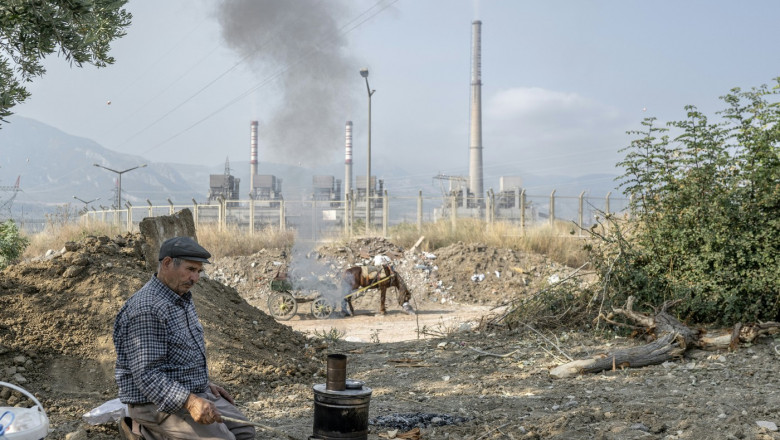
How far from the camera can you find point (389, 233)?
2803 centimetres

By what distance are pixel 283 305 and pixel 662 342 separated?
10633 mm

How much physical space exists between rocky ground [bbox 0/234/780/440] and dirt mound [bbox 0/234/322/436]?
2cm

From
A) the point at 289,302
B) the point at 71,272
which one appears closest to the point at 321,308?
the point at 289,302

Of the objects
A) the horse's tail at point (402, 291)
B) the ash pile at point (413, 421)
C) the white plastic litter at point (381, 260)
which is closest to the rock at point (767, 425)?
the ash pile at point (413, 421)

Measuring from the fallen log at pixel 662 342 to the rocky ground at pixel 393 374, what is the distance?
129 mm

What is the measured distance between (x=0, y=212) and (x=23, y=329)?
14278mm

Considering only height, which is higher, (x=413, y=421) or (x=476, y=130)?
(x=476, y=130)

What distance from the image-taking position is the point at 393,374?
818cm

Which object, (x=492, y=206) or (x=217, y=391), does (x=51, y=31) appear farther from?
(x=492, y=206)

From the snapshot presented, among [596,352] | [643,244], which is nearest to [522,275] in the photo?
[643,244]

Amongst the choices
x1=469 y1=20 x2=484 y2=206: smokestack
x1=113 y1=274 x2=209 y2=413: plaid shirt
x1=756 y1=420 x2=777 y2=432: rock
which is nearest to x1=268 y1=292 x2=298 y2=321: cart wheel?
x1=756 y1=420 x2=777 y2=432: rock

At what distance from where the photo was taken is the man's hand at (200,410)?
3568 millimetres

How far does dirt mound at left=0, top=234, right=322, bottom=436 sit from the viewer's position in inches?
254

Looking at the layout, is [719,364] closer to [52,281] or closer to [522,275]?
[52,281]
